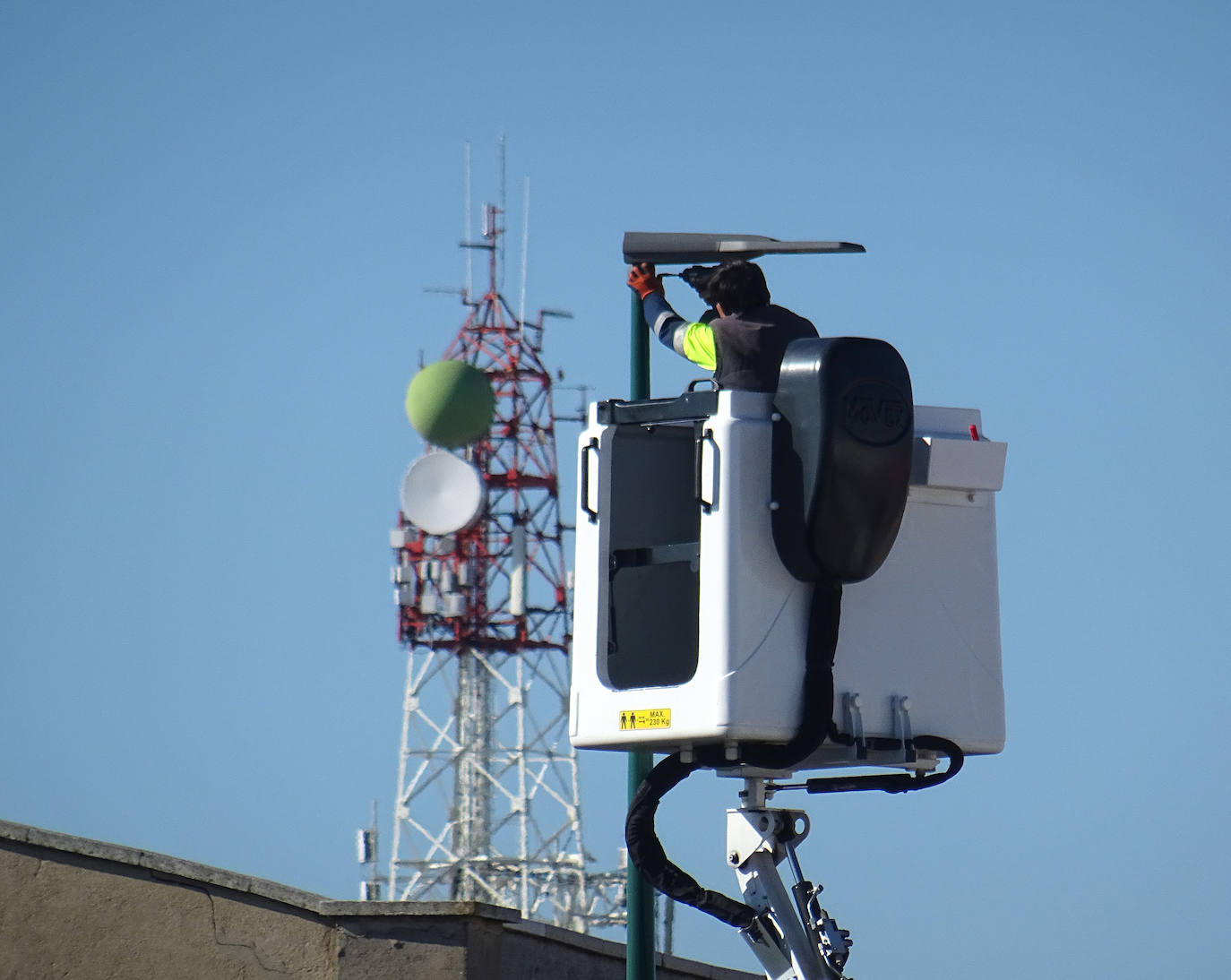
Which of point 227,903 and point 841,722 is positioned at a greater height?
point 841,722

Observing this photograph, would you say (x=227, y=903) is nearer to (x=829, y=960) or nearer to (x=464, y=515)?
(x=829, y=960)

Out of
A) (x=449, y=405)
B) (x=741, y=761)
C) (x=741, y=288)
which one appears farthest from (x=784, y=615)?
(x=449, y=405)

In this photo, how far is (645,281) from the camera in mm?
9102

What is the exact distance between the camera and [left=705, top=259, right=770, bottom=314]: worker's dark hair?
8.31 m

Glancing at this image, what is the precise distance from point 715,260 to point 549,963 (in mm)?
3310

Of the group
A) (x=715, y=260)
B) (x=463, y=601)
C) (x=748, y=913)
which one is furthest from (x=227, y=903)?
(x=463, y=601)

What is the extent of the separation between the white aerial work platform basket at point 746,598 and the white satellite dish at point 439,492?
3551cm

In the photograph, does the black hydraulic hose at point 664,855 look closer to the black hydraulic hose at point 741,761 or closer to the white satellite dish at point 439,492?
the black hydraulic hose at point 741,761

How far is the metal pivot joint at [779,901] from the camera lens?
8062 mm

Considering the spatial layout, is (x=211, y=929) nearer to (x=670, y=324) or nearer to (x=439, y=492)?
(x=670, y=324)

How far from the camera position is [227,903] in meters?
10.0

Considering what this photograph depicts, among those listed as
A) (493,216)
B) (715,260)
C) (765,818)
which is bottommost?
(765,818)

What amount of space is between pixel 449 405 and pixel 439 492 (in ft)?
7.05

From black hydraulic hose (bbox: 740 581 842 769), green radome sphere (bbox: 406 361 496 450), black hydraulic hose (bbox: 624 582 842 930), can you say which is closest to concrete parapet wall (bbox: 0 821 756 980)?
black hydraulic hose (bbox: 624 582 842 930)
